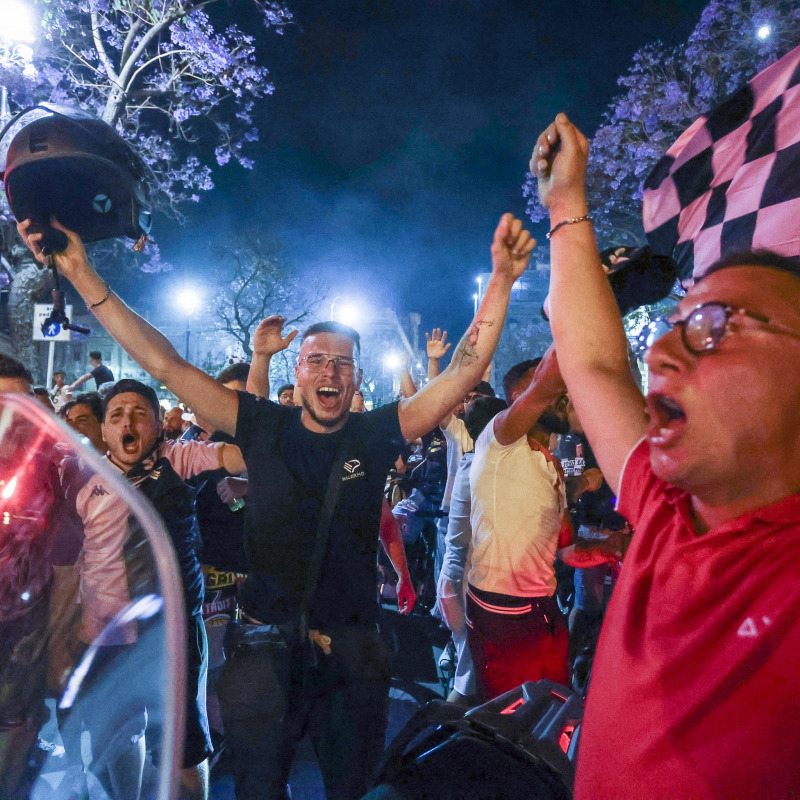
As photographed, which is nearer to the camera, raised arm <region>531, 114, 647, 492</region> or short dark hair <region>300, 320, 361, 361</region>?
raised arm <region>531, 114, 647, 492</region>

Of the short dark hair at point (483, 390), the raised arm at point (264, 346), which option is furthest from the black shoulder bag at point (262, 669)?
the short dark hair at point (483, 390)

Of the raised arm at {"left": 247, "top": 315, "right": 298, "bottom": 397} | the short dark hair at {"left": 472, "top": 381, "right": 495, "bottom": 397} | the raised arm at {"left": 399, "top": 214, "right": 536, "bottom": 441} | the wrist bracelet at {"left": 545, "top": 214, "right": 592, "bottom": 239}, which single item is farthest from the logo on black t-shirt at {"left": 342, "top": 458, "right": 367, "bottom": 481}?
the short dark hair at {"left": 472, "top": 381, "right": 495, "bottom": 397}

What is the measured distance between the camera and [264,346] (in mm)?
3510

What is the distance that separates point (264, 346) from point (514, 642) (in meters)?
2.30

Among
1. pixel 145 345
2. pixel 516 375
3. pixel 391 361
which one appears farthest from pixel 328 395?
pixel 391 361

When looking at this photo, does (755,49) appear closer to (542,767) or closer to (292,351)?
(542,767)

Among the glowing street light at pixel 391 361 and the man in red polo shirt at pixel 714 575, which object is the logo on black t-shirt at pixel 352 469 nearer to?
the man in red polo shirt at pixel 714 575

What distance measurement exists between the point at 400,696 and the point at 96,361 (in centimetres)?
803

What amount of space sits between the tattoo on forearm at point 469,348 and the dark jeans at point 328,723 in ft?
4.33

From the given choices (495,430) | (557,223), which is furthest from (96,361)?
(557,223)

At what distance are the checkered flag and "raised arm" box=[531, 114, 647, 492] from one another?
544 mm

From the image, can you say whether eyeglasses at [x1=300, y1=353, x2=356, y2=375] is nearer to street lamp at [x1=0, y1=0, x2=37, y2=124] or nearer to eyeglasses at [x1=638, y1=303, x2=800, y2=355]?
eyeglasses at [x1=638, y1=303, x2=800, y2=355]

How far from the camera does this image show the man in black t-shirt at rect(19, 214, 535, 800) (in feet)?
7.72

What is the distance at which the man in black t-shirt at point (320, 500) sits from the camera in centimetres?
235
